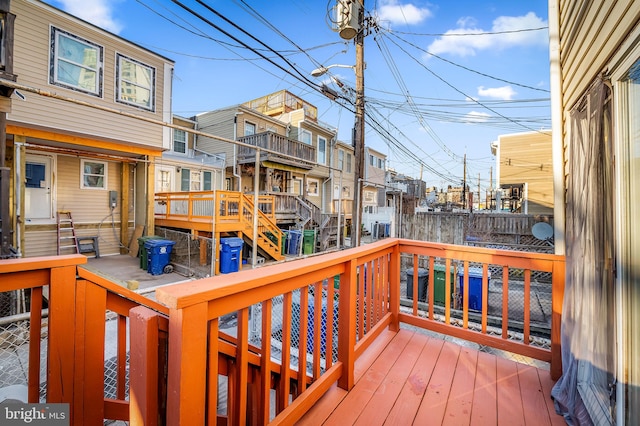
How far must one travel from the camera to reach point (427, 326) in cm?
264

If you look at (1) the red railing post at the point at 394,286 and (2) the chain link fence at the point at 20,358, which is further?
(1) the red railing post at the point at 394,286

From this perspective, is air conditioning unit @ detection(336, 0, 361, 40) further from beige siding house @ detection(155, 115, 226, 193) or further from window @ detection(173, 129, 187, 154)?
window @ detection(173, 129, 187, 154)

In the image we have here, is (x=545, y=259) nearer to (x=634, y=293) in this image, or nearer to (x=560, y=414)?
(x=634, y=293)

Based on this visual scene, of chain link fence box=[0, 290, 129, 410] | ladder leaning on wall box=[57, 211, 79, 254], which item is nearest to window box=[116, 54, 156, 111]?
ladder leaning on wall box=[57, 211, 79, 254]

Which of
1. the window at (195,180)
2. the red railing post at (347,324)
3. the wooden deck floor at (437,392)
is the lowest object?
the wooden deck floor at (437,392)

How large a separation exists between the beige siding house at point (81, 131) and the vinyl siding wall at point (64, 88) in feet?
0.06

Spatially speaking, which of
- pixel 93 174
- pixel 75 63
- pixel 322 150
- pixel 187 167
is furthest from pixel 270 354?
pixel 322 150

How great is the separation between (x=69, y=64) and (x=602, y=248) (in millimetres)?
9774

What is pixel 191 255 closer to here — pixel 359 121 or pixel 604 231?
pixel 359 121

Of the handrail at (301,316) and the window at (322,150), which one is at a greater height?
the window at (322,150)

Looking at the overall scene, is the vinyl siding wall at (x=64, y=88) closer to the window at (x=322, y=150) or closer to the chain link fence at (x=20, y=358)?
the chain link fence at (x=20, y=358)

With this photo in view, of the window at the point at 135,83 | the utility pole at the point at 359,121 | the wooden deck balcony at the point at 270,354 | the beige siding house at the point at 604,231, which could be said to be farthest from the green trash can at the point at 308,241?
the beige siding house at the point at 604,231

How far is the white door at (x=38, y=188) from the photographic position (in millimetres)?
7066

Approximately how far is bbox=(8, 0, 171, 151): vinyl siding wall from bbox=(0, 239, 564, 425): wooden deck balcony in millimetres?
6831
